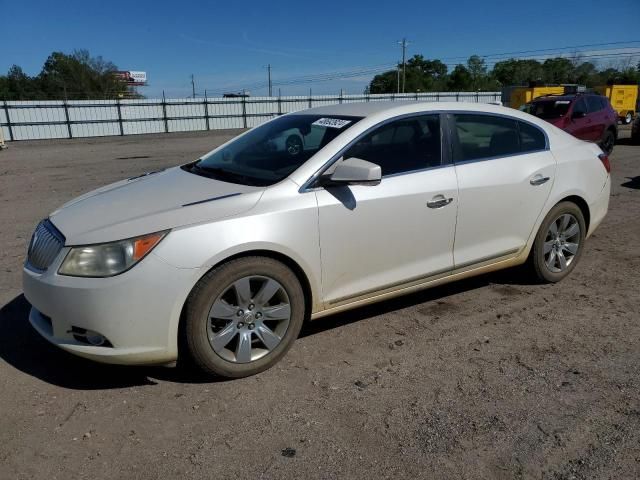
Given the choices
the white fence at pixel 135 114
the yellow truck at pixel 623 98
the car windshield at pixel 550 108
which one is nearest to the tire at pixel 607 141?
the car windshield at pixel 550 108

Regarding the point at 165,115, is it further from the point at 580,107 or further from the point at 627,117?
the point at 627,117

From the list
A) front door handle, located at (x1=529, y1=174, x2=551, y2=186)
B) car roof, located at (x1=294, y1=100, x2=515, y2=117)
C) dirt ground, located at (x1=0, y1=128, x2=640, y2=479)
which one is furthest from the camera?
front door handle, located at (x1=529, y1=174, x2=551, y2=186)

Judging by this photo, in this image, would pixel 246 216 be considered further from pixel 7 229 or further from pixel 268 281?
pixel 7 229

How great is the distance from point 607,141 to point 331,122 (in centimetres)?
1323

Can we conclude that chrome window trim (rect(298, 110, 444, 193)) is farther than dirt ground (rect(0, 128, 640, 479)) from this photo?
Yes

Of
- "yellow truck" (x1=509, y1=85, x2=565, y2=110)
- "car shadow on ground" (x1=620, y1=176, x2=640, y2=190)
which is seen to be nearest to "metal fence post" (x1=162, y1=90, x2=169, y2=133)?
"yellow truck" (x1=509, y1=85, x2=565, y2=110)

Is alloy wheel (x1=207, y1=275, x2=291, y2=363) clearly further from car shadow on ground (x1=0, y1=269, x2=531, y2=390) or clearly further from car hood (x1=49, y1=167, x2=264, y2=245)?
car hood (x1=49, y1=167, x2=264, y2=245)

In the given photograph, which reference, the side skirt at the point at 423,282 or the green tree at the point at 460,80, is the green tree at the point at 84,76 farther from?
the side skirt at the point at 423,282

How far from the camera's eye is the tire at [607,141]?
551 inches

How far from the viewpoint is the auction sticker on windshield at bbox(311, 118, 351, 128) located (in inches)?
140

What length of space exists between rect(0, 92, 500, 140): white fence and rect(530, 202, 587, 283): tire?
975 inches

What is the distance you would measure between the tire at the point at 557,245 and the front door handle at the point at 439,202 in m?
1.14

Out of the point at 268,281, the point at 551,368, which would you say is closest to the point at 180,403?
the point at 268,281

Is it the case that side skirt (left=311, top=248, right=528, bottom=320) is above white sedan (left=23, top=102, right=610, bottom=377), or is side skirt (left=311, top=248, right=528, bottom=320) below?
below
